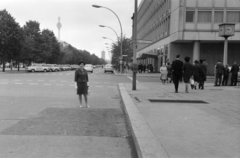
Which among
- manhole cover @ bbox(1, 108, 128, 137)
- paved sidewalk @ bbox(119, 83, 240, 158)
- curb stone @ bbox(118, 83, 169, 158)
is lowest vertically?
manhole cover @ bbox(1, 108, 128, 137)

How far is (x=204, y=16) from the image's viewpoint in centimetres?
3603

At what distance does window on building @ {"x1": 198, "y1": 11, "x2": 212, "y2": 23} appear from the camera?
35.9m

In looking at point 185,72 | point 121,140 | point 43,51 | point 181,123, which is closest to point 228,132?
point 181,123

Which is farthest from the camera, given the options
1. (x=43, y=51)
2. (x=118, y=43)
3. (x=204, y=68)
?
(x=43, y=51)

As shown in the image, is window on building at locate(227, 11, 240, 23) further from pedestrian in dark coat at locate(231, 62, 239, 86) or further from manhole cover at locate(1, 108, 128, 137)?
manhole cover at locate(1, 108, 128, 137)

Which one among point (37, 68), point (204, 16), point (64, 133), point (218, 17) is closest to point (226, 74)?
point (64, 133)

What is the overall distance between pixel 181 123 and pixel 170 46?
34421 millimetres

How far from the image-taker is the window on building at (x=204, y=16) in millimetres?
35906

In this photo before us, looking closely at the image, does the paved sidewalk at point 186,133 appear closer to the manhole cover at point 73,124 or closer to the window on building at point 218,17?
the manhole cover at point 73,124

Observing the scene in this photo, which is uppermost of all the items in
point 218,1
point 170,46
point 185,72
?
point 218,1

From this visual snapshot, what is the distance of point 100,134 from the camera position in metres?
5.35

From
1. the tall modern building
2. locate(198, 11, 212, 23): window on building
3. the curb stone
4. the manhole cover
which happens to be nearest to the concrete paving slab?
the curb stone

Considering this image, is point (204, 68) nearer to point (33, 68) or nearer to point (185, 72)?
point (185, 72)

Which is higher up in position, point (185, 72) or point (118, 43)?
point (118, 43)
